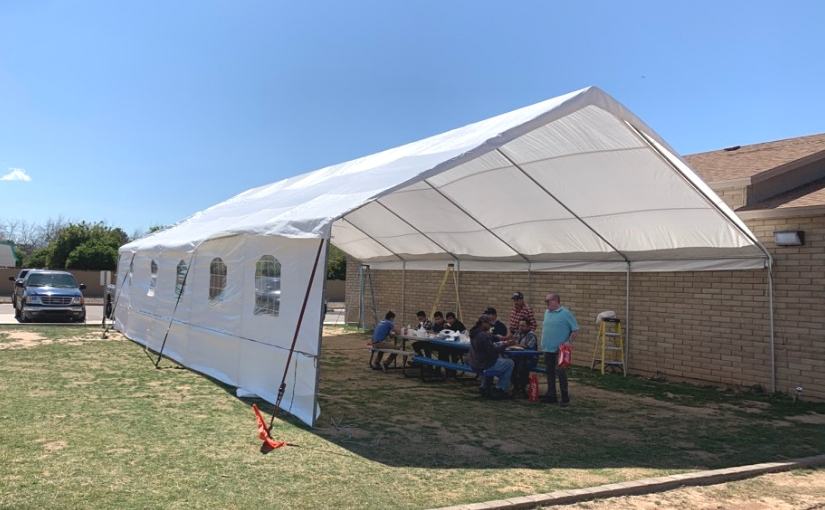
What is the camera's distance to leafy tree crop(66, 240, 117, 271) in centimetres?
3834

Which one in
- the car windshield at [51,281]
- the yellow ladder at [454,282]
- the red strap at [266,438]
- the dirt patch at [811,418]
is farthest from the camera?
the car windshield at [51,281]

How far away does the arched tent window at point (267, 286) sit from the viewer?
846 centimetres

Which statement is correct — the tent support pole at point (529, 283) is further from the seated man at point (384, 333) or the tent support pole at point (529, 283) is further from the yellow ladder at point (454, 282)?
the seated man at point (384, 333)

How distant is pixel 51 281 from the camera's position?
1969 centimetres

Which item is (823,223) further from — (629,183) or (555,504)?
(555,504)

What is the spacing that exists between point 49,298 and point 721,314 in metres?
17.6

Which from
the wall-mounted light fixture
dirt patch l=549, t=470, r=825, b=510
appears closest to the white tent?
the wall-mounted light fixture

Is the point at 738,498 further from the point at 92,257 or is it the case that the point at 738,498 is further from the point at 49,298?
the point at 92,257

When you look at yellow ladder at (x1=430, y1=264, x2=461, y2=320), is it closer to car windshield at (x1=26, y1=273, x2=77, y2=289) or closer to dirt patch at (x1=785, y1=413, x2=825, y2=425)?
dirt patch at (x1=785, y1=413, x2=825, y2=425)

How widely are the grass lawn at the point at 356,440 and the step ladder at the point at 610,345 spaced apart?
48.4 inches

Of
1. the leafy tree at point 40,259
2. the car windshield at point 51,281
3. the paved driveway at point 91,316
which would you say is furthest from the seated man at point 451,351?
the leafy tree at point 40,259

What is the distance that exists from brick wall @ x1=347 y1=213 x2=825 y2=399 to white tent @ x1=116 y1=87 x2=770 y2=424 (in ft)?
1.05

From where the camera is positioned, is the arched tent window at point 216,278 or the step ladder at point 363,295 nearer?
the arched tent window at point 216,278

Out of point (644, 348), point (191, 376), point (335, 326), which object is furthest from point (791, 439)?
point (335, 326)
